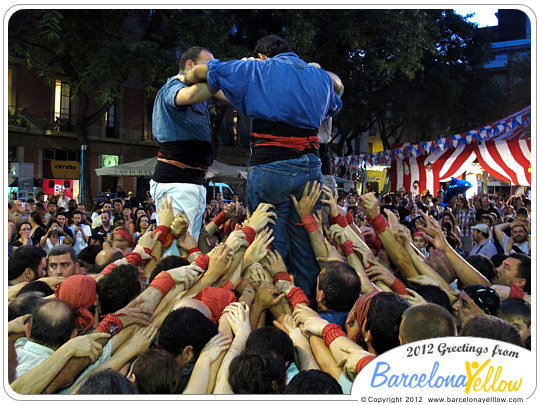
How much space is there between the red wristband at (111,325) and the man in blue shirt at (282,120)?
47.2 inches

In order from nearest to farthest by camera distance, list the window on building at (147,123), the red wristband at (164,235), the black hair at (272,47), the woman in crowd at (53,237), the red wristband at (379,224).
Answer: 1. the black hair at (272,47)
2. the red wristband at (379,224)
3. the red wristband at (164,235)
4. the woman in crowd at (53,237)
5. the window on building at (147,123)

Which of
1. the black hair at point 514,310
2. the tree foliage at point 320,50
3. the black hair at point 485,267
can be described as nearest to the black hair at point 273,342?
the black hair at point 514,310

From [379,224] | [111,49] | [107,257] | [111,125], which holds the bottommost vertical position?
[107,257]

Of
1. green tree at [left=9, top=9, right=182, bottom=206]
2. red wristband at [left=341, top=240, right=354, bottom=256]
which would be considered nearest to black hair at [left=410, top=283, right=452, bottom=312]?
red wristband at [left=341, top=240, right=354, bottom=256]

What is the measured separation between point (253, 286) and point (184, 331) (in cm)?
78

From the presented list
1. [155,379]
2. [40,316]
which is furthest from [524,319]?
[40,316]

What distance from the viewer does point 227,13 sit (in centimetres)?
1216

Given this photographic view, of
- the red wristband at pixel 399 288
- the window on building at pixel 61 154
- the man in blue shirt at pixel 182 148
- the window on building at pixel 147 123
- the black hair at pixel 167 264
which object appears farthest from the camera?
the window on building at pixel 147 123

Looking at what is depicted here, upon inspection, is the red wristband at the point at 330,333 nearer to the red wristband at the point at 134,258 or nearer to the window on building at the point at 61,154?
the red wristband at the point at 134,258

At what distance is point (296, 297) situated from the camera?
277 centimetres

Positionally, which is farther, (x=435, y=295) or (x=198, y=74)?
(x=198, y=74)

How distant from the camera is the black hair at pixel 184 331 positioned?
223 centimetres

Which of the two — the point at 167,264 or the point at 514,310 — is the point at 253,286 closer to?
the point at 167,264

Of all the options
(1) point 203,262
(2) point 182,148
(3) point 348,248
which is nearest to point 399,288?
(3) point 348,248
